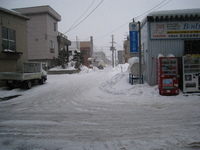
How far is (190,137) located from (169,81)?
16.9ft

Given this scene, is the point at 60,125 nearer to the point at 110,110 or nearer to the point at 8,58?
the point at 110,110

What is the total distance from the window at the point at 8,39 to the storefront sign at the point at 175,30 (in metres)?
12.9

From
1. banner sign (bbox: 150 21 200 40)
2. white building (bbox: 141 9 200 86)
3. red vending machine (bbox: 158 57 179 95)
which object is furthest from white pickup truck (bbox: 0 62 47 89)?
banner sign (bbox: 150 21 200 40)

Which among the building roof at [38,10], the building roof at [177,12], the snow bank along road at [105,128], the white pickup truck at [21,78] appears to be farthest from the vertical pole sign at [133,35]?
the building roof at [38,10]

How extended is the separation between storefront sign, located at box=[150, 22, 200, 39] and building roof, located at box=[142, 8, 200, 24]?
0.28m

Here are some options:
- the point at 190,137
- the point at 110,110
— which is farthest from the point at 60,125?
the point at 190,137

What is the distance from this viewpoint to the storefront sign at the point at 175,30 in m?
9.95

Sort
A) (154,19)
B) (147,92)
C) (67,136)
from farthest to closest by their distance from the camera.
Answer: (154,19)
(147,92)
(67,136)

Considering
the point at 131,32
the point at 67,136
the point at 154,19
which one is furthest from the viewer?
the point at 131,32

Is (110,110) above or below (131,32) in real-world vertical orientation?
below

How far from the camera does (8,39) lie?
548 inches

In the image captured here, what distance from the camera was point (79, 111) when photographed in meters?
6.31

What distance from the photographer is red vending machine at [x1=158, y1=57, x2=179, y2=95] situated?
8.44m

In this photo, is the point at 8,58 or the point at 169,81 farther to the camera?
the point at 8,58
